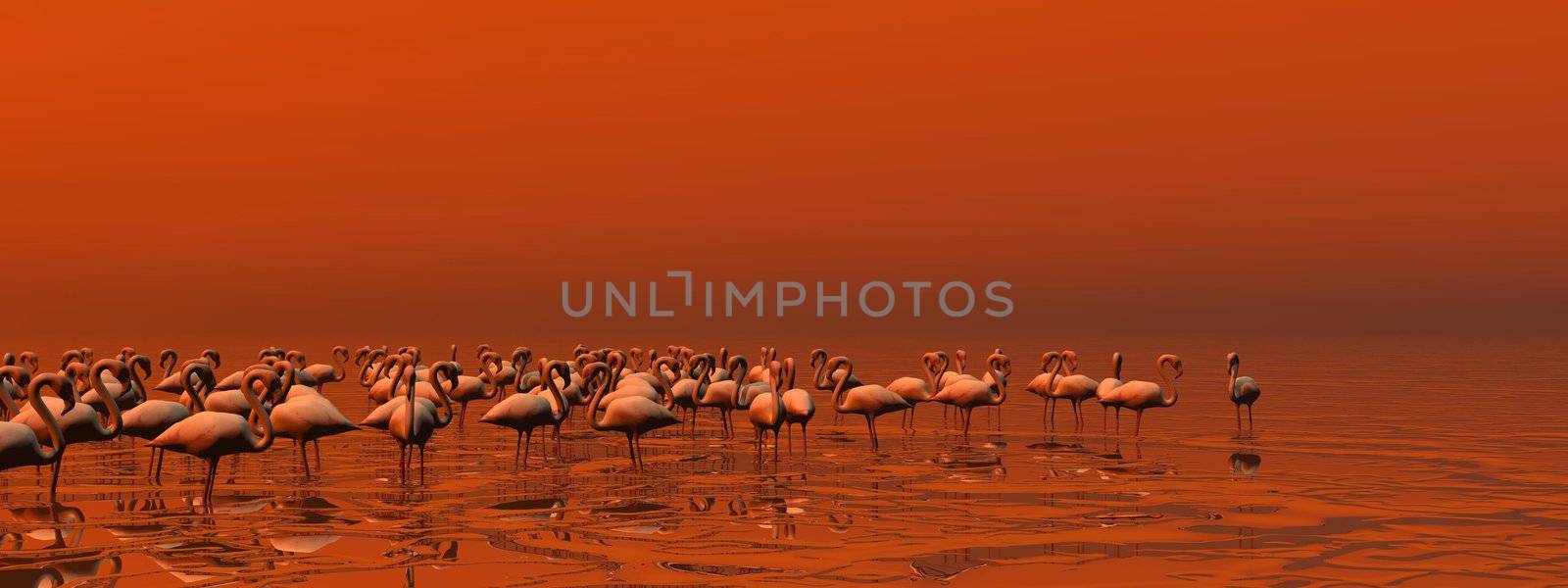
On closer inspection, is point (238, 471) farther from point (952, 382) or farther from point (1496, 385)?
point (1496, 385)

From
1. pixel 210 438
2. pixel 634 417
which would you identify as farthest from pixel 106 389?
pixel 634 417

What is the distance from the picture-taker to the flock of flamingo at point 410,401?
61.6ft

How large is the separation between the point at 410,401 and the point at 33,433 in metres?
5.00

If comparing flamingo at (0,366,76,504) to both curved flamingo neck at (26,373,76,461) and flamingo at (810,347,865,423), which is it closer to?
curved flamingo neck at (26,373,76,461)

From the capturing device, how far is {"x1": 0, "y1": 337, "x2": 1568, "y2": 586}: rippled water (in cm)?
1431

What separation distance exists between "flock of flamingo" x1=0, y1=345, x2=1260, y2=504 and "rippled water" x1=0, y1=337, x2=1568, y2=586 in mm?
695

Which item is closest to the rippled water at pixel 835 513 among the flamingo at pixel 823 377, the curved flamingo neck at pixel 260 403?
the curved flamingo neck at pixel 260 403

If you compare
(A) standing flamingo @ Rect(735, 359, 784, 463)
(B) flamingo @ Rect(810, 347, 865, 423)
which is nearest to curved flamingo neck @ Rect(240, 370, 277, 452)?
(A) standing flamingo @ Rect(735, 359, 784, 463)

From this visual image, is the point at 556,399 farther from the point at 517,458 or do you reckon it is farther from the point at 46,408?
the point at 46,408

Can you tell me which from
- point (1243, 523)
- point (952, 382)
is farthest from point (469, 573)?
point (952, 382)

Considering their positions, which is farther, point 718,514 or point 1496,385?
point 1496,385

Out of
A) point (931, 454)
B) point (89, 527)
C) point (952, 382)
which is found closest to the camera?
point (89, 527)

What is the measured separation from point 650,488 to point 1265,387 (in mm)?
36049

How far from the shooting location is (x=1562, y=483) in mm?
21484
